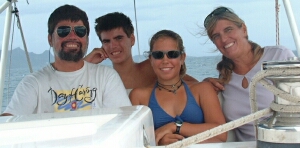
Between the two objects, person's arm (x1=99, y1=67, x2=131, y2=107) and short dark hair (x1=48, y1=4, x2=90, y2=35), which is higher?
short dark hair (x1=48, y1=4, x2=90, y2=35)

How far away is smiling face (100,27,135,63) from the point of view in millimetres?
2566

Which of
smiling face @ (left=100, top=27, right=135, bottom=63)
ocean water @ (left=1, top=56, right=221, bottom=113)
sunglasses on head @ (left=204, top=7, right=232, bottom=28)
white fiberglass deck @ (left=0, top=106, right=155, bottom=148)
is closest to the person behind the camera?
white fiberglass deck @ (left=0, top=106, right=155, bottom=148)

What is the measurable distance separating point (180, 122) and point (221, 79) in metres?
0.37

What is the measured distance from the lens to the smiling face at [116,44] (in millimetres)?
2566

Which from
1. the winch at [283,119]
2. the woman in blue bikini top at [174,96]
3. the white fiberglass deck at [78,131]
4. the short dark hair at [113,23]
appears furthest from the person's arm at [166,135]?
the winch at [283,119]

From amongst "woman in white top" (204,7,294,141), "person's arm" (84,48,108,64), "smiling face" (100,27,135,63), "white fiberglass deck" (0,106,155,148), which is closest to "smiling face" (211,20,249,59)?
"woman in white top" (204,7,294,141)

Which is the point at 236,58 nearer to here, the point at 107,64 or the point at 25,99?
the point at 107,64

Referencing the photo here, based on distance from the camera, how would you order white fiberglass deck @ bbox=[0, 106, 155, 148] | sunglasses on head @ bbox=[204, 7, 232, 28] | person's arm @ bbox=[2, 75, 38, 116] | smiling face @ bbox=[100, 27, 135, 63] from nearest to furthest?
white fiberglass deck @ bbox=[0, 106, 155, 148]
person's arm @ bbox=[2, 75, 38, 116]
sunglasses on head @ bbox=[204, 7, 232, 28]
smiling face @ bbox=[100, 27, 135, 63]

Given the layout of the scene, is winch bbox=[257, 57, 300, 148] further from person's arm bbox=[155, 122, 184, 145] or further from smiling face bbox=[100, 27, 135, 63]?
smiling face bbox=[100, 27, 135, 63]

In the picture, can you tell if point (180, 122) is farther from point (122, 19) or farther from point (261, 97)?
point (122, 19)

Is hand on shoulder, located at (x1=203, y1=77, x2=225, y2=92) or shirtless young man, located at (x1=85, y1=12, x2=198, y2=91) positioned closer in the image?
hand on shoulder, located at (x1=203, y1=77, x2=225, y2=92)

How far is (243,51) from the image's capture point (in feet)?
7.02

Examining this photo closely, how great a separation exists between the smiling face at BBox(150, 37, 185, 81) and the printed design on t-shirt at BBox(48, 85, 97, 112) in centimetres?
35

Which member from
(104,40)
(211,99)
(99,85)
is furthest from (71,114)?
(104,40)
